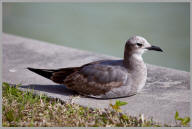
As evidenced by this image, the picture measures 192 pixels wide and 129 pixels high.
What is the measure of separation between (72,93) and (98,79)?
53 cm

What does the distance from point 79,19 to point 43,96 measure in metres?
6.49

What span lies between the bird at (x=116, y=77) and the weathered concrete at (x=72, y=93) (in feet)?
0.40

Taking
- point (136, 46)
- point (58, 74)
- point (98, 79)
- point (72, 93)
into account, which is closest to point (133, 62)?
point (136, 46)

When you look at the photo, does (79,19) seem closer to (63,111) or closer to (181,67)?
(181,67)

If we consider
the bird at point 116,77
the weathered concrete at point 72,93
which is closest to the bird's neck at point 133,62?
the bird at point 116,77

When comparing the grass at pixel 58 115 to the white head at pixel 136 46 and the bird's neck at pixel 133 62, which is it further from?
the white head at pixel 136 46

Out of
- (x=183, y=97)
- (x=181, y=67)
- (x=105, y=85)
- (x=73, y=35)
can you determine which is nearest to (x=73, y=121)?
(x=105, y=85)

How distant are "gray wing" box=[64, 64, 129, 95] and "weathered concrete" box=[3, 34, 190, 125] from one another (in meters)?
0.16

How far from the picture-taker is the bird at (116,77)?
4.96 metres

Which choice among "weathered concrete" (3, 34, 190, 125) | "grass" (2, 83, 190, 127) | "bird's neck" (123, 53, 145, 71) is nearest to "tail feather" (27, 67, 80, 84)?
"weathered concrete" (3, 34, 190, 125)

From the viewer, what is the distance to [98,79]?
16.4 feet

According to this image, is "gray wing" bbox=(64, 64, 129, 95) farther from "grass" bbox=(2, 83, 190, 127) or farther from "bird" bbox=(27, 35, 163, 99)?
"grass" bbox=(2, 83, 190, 127)

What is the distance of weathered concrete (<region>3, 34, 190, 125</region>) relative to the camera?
4.73 metres

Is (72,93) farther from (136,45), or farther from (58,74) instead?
(136,45)
